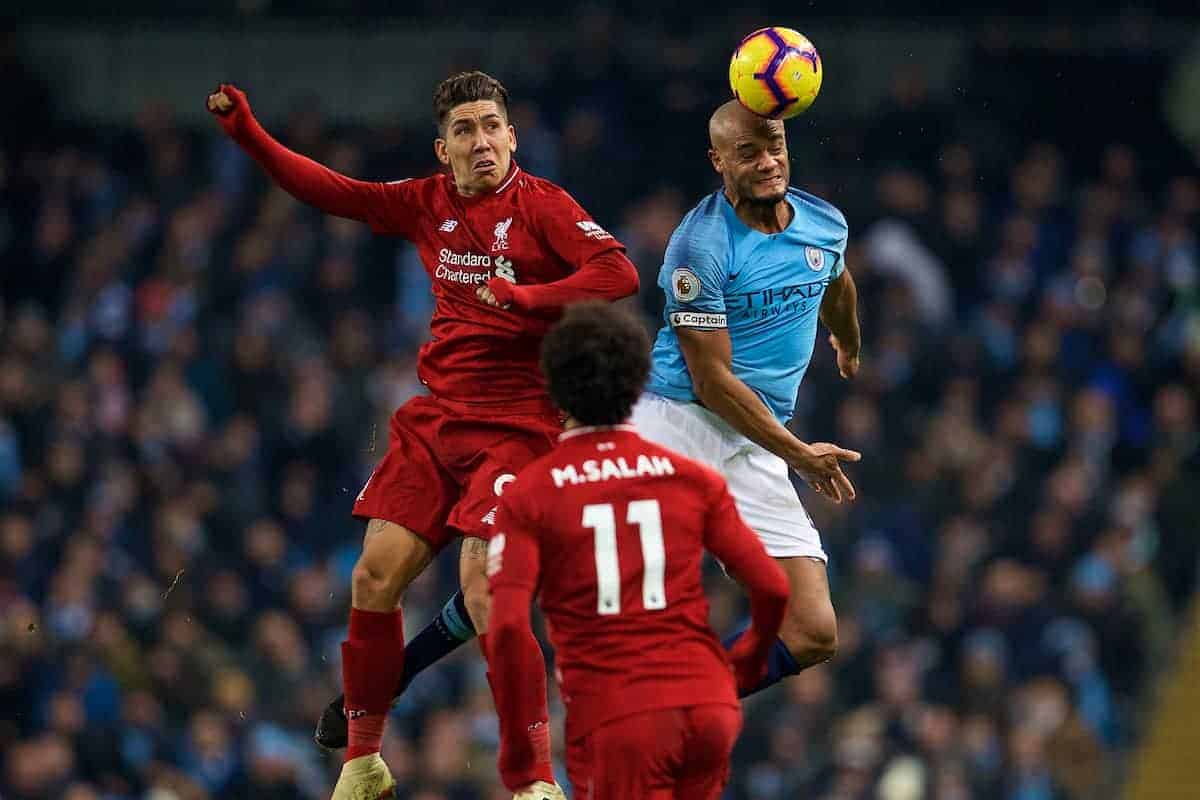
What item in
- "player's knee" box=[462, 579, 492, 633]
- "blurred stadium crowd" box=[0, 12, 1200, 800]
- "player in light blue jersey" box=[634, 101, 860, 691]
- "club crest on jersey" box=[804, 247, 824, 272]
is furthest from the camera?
"blurred stadium crowd" box=[0, 12, 1200, 800]

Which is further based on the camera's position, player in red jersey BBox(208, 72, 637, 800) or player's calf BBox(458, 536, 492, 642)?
player in red jersey BBox(208, 72, 637, 800)

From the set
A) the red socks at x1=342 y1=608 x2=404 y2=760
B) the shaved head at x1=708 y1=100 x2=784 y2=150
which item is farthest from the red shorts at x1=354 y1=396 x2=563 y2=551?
the shaved head at x1=708 y1=100 x2=784 y2=150

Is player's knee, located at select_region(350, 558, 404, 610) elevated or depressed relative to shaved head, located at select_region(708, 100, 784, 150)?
depressed

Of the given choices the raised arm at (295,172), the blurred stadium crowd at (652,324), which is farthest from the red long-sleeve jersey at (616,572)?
the blurred stadium crowd at (652,324)

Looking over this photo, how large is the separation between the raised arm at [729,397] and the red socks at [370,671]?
125 centimetres

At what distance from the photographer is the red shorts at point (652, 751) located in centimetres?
534

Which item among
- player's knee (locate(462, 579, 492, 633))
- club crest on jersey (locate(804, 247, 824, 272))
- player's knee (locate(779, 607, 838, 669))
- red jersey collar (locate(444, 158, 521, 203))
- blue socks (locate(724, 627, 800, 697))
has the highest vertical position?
red jersey collar (locate(444, 158, 521, 203))

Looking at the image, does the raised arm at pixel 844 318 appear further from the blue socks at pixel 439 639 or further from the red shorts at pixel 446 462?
the blue socks at pixel 439 639

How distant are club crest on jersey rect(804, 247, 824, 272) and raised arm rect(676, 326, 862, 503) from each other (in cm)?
40

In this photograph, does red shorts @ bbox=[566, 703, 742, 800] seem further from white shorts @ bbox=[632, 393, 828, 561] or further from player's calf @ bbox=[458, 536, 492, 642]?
white shorts @ bbox=[632, 393, 828, 561]

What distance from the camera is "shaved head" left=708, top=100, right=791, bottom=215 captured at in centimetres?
696

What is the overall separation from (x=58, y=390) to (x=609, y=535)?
9.85m

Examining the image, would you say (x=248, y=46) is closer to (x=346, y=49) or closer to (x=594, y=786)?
(x=346, y=49)

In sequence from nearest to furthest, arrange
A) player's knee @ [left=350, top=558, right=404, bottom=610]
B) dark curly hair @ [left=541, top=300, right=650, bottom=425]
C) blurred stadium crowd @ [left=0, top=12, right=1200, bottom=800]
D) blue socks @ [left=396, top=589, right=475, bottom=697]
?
dark curly hair @ [left=541, top=300, right=650, bottom=425], player's knee @ [left=350, top=558, right=404, bottom=610], blue socks @ [left=396, top=589, right=475, bottom=697], blurred stadium crowd @ [left=0, top=12, right=1200, bottom=800]
